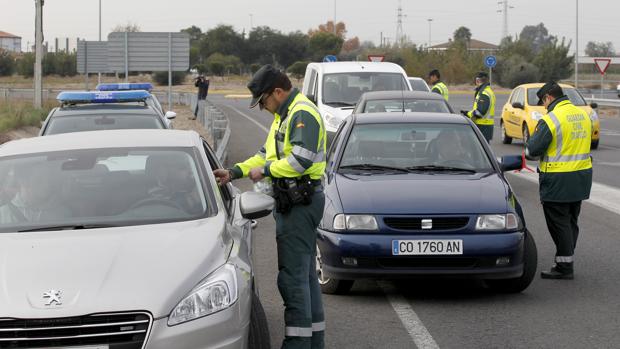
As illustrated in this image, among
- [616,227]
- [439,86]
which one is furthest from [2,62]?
[616,227]

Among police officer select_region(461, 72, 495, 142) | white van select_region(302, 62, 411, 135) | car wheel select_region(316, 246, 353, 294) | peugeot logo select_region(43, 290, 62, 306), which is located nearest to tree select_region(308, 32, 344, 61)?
white van select_region(302, 62, 411, 135)

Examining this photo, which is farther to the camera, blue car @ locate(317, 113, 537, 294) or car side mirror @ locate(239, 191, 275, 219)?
blue car @ locate(317, 113, 537, 294)

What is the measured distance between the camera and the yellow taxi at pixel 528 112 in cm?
2333

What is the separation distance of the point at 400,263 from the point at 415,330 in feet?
2.64

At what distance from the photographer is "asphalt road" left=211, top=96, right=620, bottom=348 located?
6879 mm

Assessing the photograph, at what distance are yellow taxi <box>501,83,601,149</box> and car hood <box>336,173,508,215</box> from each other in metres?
14.8

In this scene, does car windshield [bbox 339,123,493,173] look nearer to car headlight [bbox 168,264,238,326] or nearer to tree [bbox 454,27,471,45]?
car headlight [bbox 168,264,238,326]

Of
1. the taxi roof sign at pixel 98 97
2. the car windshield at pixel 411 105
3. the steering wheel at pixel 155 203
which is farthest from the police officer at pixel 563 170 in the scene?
the taxi roof sign at pixel 98 97

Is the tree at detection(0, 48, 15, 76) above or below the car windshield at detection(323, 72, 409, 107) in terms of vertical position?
above

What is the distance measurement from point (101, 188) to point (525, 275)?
3601 mm

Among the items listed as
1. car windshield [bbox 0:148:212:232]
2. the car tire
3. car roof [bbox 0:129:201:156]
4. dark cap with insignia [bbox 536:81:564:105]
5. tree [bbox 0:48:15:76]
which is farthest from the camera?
tree [bbox 0:48:15:76]

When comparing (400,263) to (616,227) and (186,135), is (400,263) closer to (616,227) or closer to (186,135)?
(186,135)

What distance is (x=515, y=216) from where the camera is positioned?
26.2 feet

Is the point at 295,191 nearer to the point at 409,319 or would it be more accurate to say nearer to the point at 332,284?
the point at 409,319
